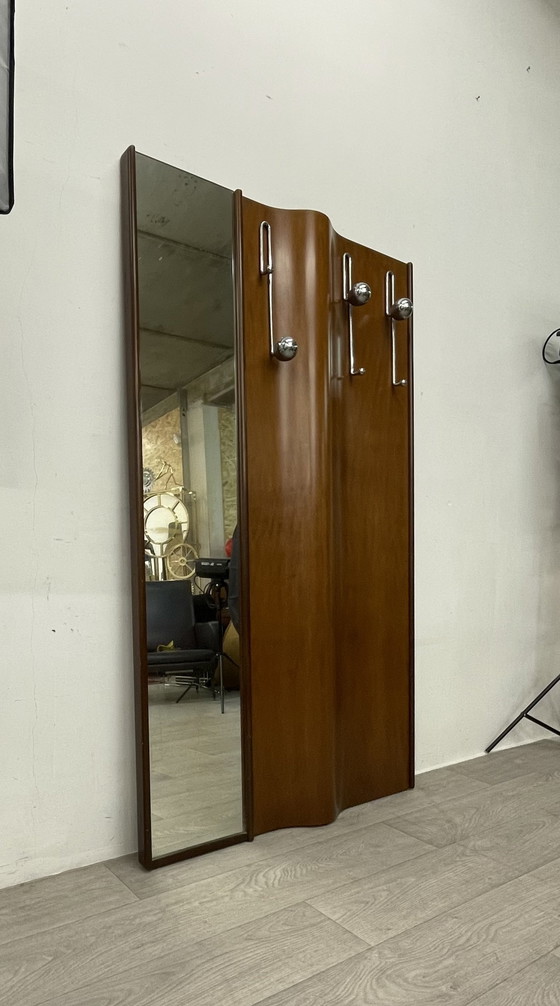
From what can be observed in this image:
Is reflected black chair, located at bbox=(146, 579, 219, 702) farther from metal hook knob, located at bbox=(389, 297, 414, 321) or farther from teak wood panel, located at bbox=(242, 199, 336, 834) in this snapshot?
metal hook knob, located at bbox=(389, 297, 414, 321)

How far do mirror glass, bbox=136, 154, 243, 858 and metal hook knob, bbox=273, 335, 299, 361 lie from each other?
0.45 feet

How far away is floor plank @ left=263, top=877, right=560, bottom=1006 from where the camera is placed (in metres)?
1.39

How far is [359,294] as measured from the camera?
2.31 m

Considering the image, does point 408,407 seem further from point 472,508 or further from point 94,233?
point 94,233

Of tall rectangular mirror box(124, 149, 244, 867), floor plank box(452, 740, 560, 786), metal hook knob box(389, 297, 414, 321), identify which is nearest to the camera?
tall rectangular mirror box(124, 149, 244, 867)

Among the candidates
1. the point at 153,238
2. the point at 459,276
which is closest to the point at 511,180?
the point at 459,276

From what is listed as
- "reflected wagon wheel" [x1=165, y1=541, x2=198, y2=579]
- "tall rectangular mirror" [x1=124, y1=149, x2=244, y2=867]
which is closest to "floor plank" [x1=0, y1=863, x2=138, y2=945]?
"tall rectangular mirror" [x1=124, y1=149, x2=244, y2=867]

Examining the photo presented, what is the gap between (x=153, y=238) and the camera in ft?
6.63

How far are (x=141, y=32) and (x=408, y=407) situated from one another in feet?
A: 4.54

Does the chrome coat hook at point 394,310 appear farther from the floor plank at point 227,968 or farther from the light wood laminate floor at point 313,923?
the floor plank at point 227,968

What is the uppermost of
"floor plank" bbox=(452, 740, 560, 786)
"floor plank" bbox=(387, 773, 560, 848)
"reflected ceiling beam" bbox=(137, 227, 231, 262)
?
"reflected ceiling beam" bbox=(137, 227, 231, 262)

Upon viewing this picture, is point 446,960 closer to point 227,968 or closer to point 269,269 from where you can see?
point 227,968

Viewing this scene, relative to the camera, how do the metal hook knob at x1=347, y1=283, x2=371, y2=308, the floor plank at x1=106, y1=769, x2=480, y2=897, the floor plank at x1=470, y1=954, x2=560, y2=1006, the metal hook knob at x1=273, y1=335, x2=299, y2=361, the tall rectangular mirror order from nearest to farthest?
the floor plank at x1=470, y1=954, x2=560, y2=1006 → the floor plank at x1=106, y1=769, x2=480, y2=897 → the tall rectangular mirror → the metal hook knob at x1=273, y1=335, x2=299, y2=361 → the metal hook knob at x1=347, y1=283, x2=371, y2=308

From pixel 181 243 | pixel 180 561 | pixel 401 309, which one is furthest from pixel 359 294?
pixel 180 561
